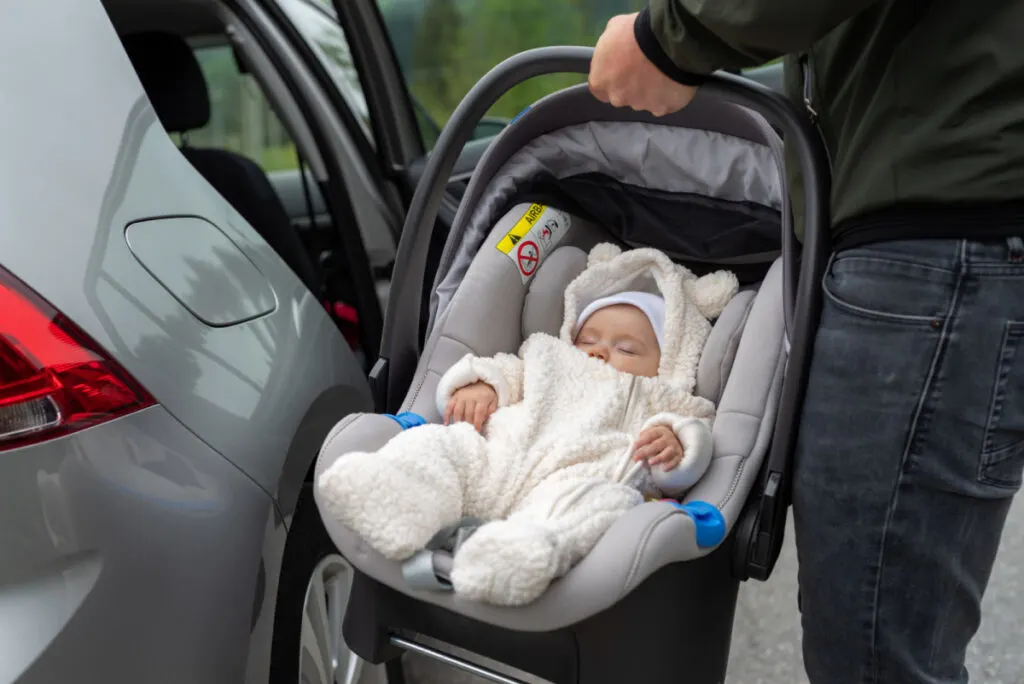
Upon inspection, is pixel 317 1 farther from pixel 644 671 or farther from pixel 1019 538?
pixel 1019 538

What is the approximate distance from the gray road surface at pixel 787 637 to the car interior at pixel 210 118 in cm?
110

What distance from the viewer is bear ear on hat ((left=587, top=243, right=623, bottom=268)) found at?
2207 millimetres

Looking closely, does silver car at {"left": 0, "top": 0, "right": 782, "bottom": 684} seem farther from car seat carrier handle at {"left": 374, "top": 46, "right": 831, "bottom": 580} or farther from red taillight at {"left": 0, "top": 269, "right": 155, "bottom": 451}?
car seat carrier handle at {"left": 374, "top": 46, "right": 831, "bottom": 580}

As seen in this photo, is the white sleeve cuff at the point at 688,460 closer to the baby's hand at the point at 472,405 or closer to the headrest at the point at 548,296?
the baby's hand at the point at 472,405

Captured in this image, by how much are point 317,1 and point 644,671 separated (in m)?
2.27

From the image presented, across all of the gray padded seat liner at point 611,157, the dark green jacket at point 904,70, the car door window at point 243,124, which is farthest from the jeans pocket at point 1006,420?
the car door window at point 243,124

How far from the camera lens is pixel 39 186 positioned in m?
1.43

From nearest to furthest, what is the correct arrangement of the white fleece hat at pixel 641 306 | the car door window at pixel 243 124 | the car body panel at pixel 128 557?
1. the car body panel at pixel 128 557
2. the white fleece hat at pixel 641 306
3. the car door window at pixel 243 124

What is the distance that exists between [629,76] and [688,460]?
656mm

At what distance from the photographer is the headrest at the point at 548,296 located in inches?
84.4

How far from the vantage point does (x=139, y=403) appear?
57.1 inches

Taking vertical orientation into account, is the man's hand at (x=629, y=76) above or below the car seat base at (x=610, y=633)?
above

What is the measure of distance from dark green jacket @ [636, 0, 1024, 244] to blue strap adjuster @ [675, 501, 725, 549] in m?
0.50

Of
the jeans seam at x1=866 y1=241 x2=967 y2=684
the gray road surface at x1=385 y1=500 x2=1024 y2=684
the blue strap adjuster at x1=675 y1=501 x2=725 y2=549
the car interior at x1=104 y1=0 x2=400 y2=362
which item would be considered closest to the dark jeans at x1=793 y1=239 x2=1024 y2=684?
the jeans seam at x1=866 y1=241 x2=967 y2=684
